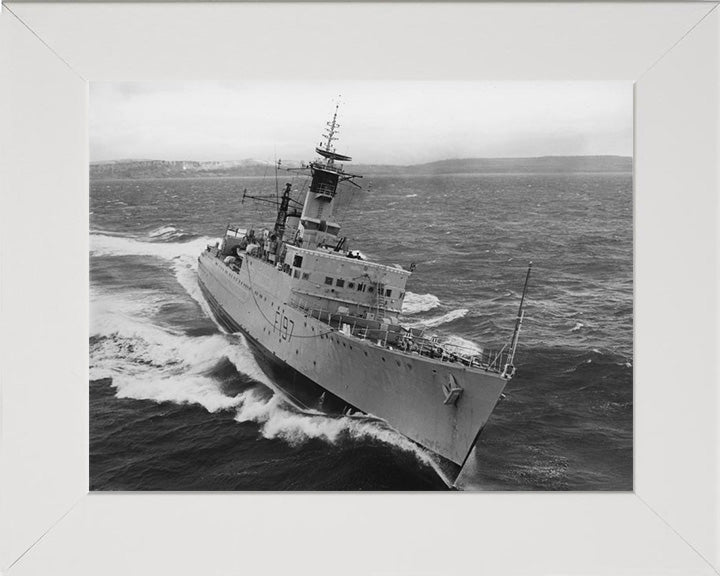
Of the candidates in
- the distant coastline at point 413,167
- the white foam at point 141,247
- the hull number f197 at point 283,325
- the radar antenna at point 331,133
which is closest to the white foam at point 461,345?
the distant coastline at point 413,167

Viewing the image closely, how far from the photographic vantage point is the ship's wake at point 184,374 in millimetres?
6180

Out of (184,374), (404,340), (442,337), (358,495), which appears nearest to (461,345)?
(442,337)

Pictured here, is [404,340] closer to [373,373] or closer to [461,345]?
[373,373]

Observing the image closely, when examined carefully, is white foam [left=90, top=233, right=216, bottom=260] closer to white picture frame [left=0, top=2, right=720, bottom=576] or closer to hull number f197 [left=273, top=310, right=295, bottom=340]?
white picture frame [left=0, top=2, right=720, bottom=576]

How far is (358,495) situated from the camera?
5.59 m

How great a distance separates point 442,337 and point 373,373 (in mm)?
1091

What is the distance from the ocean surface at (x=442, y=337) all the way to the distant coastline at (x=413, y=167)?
98 mm

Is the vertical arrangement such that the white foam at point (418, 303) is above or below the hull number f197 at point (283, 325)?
above

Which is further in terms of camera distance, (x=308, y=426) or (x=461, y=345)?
(x=461, y=345)

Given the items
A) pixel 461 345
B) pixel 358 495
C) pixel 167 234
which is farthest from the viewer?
pixel 167 234

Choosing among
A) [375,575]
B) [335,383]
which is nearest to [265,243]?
[335,383]

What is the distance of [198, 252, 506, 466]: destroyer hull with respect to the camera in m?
5.97

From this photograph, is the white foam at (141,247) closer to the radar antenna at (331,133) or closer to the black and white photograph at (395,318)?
the black and white photograph at (395,318)
